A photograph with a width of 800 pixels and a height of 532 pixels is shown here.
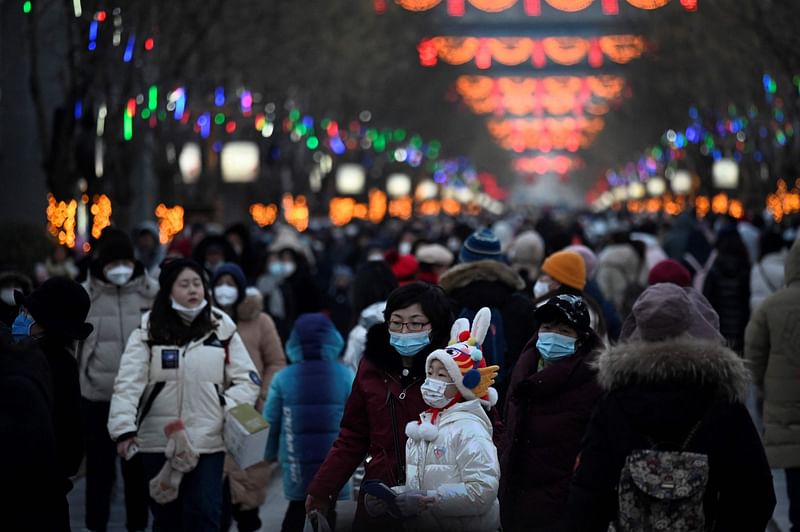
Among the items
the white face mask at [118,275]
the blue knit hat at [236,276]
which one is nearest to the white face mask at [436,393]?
the blue knit hat at [236,276]

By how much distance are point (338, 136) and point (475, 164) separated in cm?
8550

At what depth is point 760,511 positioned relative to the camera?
18.7ft

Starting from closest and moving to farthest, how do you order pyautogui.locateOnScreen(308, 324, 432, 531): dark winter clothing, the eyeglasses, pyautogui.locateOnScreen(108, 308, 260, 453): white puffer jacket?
1. pyautogui.locateOnScreen(308, 324, 432, 531): dark winter clothing
2. the eyeglasses
3. pyautogui.locateOnScreen(108, 308, 260, 453): white puffer jacket

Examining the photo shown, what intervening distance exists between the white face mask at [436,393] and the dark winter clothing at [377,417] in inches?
21.7

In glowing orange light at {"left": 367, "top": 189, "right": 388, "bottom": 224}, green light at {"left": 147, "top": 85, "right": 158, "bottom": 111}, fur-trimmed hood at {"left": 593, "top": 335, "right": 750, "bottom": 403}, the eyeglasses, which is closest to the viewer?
fur-trimmed hood at {"left": 593, "top": 335, "right": 750, "bottom": 403}

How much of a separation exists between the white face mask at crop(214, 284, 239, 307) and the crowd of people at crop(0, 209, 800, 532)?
0.06 metres

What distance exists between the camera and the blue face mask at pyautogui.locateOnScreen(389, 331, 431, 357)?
6.75 m

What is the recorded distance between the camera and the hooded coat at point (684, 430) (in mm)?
5672

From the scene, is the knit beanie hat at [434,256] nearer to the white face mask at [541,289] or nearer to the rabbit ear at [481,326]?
the white face mask at [541,289]

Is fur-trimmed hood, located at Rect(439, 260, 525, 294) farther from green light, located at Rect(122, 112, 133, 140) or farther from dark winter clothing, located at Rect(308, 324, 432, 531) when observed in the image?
green light, located at Rect(122, 112, 133, 140)

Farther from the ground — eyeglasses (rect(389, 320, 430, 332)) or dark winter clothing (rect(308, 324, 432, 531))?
eyeglasses (rect(389, 320, 430, 332))

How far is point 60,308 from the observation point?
7.33 meters

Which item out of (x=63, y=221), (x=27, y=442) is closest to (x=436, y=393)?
(x=27, y=442)

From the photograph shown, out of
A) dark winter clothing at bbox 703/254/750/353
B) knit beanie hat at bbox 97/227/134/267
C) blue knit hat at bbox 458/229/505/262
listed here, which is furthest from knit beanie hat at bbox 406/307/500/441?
dark winter clothing at bbox 703/254/750/353
